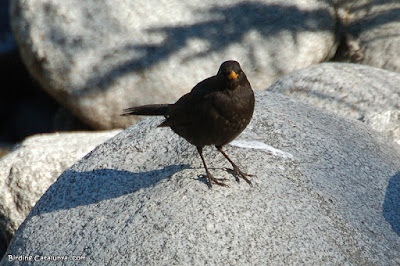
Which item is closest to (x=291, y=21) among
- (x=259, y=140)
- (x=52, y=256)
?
(x=259, y=140)

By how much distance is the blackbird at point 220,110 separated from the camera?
3.32m

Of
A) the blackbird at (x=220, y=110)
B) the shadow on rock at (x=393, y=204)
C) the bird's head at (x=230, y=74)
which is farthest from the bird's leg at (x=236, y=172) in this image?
the shadow on rock at (x=393, y=204)

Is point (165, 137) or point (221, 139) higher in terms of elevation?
point (221, 139)

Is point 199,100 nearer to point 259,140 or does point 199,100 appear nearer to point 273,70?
point 259,140

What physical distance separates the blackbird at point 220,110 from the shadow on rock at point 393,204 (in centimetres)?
97

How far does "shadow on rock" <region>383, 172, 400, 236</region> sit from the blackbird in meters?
0.97

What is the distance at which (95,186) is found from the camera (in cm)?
370

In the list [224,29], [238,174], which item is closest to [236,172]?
[238,174]

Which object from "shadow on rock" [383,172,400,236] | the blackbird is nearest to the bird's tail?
the blackbird

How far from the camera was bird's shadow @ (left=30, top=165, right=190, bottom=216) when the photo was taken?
3.59 metres

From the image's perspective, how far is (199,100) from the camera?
348 centimetres

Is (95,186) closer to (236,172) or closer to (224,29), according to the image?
(236,172)

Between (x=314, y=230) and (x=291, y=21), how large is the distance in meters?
3.57

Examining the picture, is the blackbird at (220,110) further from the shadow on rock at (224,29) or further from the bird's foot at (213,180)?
the shadow on rock at (224,29)
